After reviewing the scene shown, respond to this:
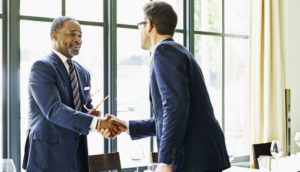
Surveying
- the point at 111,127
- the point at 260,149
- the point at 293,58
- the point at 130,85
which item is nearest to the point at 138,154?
the point at 111,127

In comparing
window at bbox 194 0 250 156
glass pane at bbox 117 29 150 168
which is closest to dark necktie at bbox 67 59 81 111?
glass pane at bbox 117 29 150 168

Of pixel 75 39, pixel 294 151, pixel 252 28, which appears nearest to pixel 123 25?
pixel 75 39

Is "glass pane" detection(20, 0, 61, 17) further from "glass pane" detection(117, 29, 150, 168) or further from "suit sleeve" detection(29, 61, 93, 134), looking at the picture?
"suit sleeve" detection(29, 61, 93, 134)

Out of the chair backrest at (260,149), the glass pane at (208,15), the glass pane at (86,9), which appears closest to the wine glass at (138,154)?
the chair backrest at (260,149)

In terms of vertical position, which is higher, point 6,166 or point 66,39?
point 66,39

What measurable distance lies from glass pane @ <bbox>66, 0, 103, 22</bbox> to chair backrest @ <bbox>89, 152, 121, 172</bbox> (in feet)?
3.87

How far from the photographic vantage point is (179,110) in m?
1.74

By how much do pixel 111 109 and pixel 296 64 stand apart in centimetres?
231

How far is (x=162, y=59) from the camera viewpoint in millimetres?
1808

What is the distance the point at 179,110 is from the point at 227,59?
2.77m

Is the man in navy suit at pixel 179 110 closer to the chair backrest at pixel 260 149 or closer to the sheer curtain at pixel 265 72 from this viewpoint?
the chair backrest at pixel 260 149

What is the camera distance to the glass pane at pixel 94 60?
11.3 ft

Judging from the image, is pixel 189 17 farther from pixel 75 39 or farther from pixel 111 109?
pixel 75 39

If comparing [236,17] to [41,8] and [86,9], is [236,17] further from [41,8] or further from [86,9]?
[41,8]
